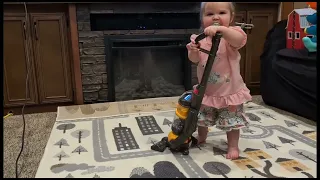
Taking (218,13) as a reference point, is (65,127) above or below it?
below

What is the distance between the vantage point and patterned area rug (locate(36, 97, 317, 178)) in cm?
110

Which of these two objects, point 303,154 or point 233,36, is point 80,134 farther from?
point 303,154

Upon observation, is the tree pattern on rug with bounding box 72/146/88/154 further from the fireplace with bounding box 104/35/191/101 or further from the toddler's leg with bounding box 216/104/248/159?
the fireplace with bounding box 104/35/191/101

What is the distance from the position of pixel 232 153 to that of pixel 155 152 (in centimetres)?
31

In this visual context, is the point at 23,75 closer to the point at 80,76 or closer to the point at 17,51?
the point at 17,51

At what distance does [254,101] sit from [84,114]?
1.12 m

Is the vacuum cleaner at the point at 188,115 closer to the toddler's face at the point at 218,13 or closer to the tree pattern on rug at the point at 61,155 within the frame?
the toddler's face at the point at 218,13

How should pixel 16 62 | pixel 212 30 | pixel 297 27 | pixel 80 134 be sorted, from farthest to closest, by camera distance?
pixel 16 62, pixel 297 27, pixel 80 134, pixel 212 30

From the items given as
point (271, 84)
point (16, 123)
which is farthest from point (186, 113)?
point (16, 123)

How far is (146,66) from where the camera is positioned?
224 centimetres

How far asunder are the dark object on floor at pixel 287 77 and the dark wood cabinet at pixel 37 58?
129cm

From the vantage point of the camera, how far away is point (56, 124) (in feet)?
5.34

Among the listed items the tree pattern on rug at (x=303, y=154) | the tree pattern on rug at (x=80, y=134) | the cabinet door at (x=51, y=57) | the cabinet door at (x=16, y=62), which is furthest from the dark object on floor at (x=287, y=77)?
the cabinet door at (x=16, y=62)

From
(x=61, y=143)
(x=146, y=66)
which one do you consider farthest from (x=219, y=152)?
(x=146, y=66)
